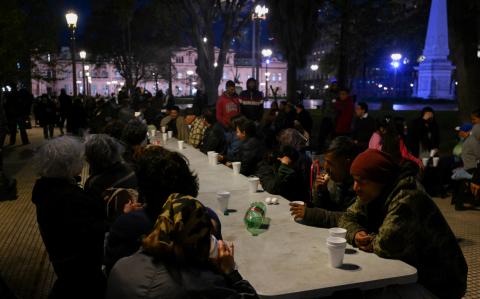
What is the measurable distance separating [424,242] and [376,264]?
11.9 inches

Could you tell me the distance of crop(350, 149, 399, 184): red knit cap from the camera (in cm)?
287

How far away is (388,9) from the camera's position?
41000 millimetres

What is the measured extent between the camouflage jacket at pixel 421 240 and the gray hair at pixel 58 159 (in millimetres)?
1970

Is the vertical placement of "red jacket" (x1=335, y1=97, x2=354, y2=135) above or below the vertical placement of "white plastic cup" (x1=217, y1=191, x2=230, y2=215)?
above

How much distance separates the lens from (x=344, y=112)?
11461mm

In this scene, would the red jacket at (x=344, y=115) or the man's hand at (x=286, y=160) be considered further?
the red jacket at (x=344, y=115)

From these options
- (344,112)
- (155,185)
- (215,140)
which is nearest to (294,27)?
(344,112)

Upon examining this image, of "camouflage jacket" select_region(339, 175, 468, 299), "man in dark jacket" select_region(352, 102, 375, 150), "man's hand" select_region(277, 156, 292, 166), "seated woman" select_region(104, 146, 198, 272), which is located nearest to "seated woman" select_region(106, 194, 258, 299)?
"seated woman" select_region(104, 146, 198, 272)

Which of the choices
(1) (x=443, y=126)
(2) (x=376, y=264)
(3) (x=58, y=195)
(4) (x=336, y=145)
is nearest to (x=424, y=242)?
(2) (x=376, y=264)

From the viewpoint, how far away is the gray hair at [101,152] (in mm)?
Result: 4020

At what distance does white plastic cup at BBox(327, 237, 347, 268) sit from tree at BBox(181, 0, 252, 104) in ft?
60.6

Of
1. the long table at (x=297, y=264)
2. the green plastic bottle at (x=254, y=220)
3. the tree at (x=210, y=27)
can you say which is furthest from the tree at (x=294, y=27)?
the green plastic bottle at (x=254, y=220)

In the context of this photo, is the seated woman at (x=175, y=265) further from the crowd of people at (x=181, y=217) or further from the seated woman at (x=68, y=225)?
the seated woman at (x=68, y=225)

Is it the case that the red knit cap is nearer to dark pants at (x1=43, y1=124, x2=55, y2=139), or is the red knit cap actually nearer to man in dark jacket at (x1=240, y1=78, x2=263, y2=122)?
man in dark jacket at (x1=240, y1=78, x2=263, y2=122)
